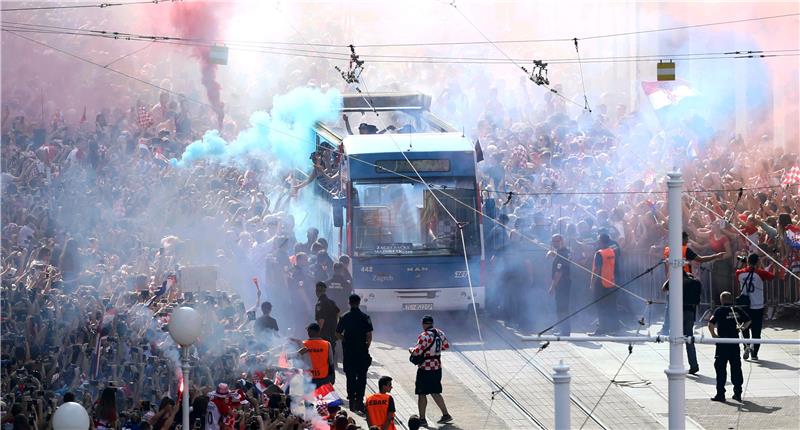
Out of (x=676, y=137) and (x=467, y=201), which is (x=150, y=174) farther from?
(x=676, y=137)

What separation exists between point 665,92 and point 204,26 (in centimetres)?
988

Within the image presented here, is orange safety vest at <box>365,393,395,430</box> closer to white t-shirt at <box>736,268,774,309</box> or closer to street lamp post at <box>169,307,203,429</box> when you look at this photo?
street lamp post at <box>169,307,203,429</box>

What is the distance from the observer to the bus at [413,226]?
21.2 m

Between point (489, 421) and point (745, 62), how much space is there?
18.5 meters

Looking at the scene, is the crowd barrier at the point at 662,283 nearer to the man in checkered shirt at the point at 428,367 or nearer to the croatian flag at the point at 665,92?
the man in checkered shirt at the point at 428,367

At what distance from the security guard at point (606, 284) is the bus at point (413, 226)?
161 centimetres

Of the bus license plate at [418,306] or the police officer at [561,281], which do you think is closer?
the police officer at [561,281]

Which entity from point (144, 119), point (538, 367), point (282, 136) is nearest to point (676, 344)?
point (538, 367)

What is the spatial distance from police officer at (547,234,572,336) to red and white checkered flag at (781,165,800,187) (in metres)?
4.01

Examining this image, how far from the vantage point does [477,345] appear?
20359 mm

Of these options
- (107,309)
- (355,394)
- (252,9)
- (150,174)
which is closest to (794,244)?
(355,394)

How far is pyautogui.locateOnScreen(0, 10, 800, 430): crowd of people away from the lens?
15078mm

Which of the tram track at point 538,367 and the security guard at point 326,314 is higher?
the security guard at point 326,314

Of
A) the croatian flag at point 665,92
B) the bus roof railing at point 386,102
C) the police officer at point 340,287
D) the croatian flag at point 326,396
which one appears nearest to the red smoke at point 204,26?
the bus roof railing at point 386,102
